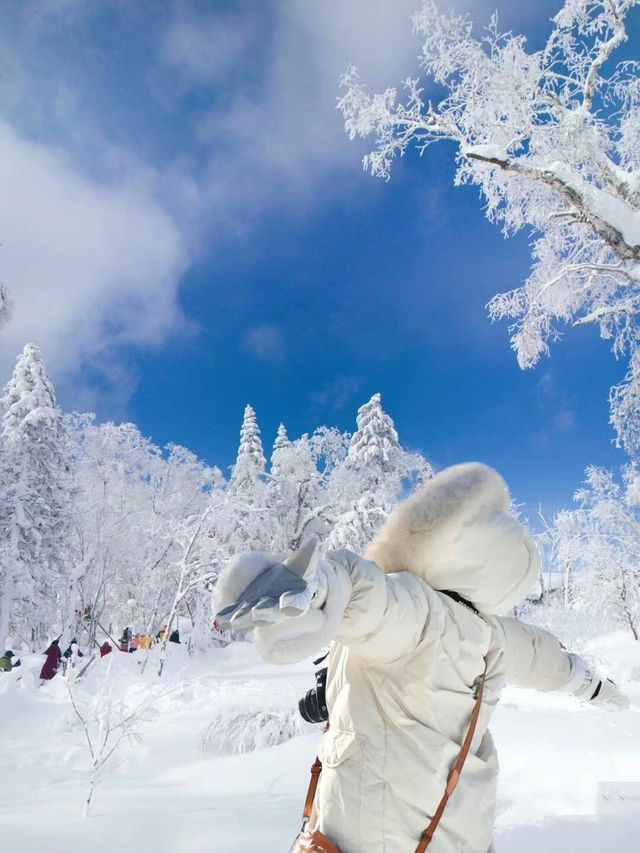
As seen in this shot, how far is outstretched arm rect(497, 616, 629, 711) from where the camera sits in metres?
2.07

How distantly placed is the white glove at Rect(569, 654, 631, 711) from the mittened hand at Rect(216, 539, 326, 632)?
67.7 inches

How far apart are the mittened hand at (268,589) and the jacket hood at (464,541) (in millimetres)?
713

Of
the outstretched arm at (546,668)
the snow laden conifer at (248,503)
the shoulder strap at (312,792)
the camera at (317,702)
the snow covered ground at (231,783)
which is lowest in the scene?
the snow covered ground at (231,783)

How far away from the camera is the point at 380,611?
53.0 inches

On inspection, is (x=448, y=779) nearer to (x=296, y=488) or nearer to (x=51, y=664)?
(x=51, y=664)

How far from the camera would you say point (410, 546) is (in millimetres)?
1780

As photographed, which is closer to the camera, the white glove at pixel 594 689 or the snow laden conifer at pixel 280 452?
the white glove at pixel 594 689

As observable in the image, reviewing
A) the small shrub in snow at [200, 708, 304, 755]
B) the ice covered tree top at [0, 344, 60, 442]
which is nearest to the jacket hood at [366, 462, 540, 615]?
the small shrub in snow at [200, 708, 304, 755]

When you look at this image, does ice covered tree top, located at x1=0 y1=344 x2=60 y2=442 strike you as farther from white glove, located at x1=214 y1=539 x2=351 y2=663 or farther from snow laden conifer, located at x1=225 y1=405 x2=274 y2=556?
white glove, located at x1=214 y1=539 x2=351 y2=663

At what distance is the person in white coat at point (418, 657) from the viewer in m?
1.38

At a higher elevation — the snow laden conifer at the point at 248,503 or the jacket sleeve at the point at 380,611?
the snow laden conifer at the point at 248,503

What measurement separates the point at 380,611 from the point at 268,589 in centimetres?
43

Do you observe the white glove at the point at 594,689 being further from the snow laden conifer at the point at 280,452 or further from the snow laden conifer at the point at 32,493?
the snow laden conifer at the point at 280,452

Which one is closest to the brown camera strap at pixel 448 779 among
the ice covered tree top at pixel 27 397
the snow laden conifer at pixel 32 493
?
the snow laden conifer at pixel 32 493
